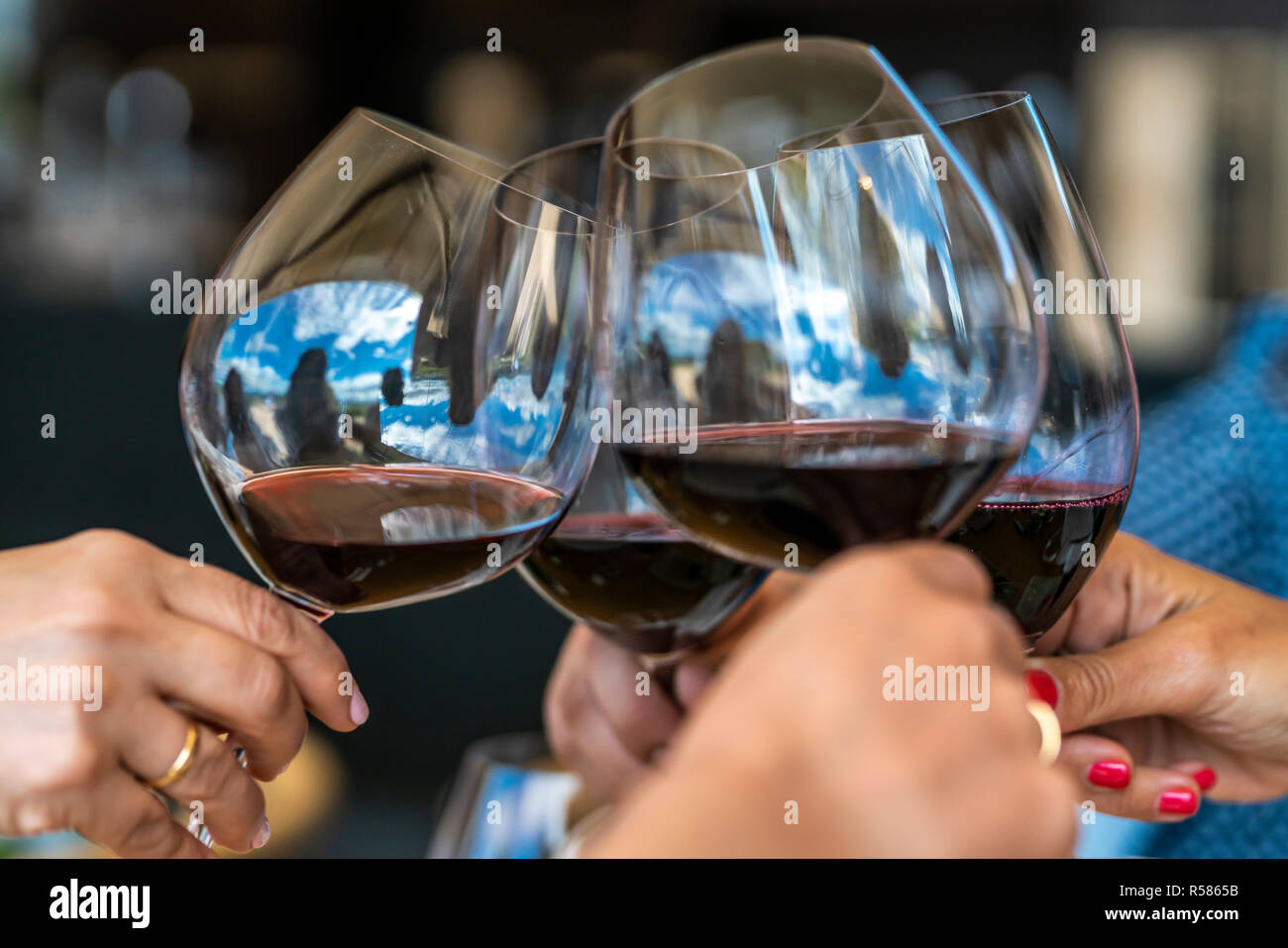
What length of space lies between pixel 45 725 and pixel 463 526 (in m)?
0.19

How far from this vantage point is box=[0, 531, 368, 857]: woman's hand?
490mm

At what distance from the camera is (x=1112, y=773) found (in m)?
0.67

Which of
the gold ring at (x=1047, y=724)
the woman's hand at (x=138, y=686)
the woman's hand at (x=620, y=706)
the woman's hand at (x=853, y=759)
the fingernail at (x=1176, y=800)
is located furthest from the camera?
the woman's hand at (x=620, y=706)

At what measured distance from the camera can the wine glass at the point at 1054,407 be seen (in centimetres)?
52

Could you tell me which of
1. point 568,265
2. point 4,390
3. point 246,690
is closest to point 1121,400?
point 568,265

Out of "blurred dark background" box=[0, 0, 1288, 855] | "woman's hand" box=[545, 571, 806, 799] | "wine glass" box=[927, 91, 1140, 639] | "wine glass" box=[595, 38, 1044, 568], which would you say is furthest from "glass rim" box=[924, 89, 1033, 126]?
"blurred dark background" box=[0, 0, 1288, 855]

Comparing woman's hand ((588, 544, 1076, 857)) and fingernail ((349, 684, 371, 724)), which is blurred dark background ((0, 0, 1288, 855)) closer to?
fingernail ((349, 684, 371, 724))

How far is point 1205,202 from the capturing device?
10.9ft

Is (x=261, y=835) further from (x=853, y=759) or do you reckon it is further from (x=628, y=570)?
(x=853, y=759)

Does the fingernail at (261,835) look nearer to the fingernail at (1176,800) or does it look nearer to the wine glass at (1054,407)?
the wine glass at (1054,407)

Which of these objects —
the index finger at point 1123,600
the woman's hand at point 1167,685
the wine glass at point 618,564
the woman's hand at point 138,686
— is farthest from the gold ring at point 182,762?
the index finger at point 1123,600

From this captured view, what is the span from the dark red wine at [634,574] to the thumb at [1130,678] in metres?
0.17

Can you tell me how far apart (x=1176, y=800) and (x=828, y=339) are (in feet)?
1.59
